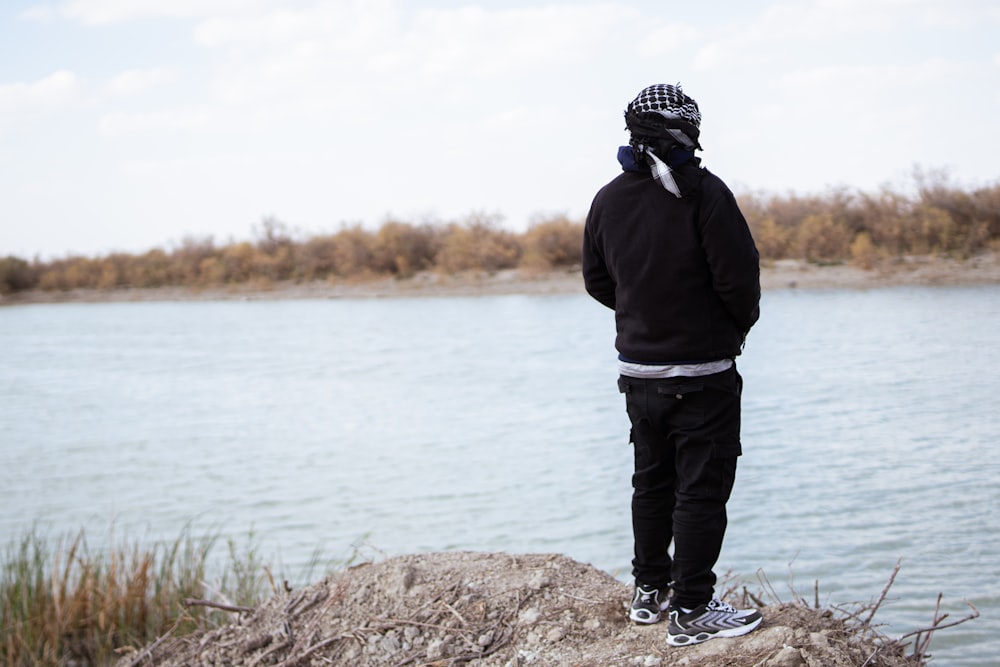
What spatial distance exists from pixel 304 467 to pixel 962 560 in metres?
6.94

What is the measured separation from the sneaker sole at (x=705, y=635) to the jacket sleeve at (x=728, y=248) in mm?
986

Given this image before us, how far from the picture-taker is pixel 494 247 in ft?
104

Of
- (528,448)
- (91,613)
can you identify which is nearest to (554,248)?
(528,448)

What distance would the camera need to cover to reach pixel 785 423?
1082 centimetres

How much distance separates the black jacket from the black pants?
0.33ft

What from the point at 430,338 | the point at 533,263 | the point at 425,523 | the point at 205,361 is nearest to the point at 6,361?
the point at 205,361

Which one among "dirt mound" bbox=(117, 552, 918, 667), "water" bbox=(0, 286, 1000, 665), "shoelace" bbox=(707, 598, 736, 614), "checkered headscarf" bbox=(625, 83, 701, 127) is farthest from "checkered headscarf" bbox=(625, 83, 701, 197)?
"water" bbox=(0, 286, 1000, 665)

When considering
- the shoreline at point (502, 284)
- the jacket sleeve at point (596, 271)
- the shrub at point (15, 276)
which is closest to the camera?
the jacket sleeve at point (596, 271)

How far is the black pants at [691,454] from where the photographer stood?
3.03 m

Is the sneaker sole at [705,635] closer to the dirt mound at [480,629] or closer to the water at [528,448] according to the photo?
the dirt mound at [480,629]

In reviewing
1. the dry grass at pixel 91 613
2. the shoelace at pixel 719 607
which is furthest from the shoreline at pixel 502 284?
the shoelace at pixel 719 607

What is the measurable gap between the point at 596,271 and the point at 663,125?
580 millimetres

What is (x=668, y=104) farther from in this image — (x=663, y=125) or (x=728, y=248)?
(x=728, y=248)

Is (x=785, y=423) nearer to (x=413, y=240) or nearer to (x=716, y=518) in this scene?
(x=716, y=518)
